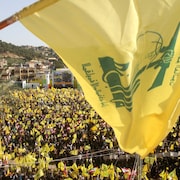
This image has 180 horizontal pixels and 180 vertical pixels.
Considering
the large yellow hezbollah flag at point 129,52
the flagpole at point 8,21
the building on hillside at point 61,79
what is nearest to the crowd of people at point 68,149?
the large yellow hezbollah flag at point 129,52

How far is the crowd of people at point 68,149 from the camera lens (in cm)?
895

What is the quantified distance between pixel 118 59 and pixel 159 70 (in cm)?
31

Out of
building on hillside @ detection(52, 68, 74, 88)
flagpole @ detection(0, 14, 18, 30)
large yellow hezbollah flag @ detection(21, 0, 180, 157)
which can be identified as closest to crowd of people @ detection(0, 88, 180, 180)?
large yellow hezbollah flag @ detection(21, 0, 180, 157)

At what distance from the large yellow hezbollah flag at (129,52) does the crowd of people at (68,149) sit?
3564 mm

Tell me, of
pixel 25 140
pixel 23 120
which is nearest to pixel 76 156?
pixel 25 140

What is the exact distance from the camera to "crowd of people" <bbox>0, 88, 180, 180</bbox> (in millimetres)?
8945

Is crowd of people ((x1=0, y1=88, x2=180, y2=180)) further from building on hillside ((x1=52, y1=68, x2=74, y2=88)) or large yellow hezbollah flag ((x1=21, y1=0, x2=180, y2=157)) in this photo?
building on hillside ((x1=52, y1=68, x2=74, y2=88))

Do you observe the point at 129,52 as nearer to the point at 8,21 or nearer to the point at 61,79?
the point at 8,21

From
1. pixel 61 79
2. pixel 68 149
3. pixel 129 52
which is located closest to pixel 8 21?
pixel 129 52

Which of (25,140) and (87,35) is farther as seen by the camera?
(25,140)

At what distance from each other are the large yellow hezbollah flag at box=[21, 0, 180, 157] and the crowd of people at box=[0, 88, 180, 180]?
3564 millimetres

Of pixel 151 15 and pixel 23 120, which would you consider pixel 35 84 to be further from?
pixel 151 15

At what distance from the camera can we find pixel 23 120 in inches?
658

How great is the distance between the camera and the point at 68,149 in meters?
11.9
